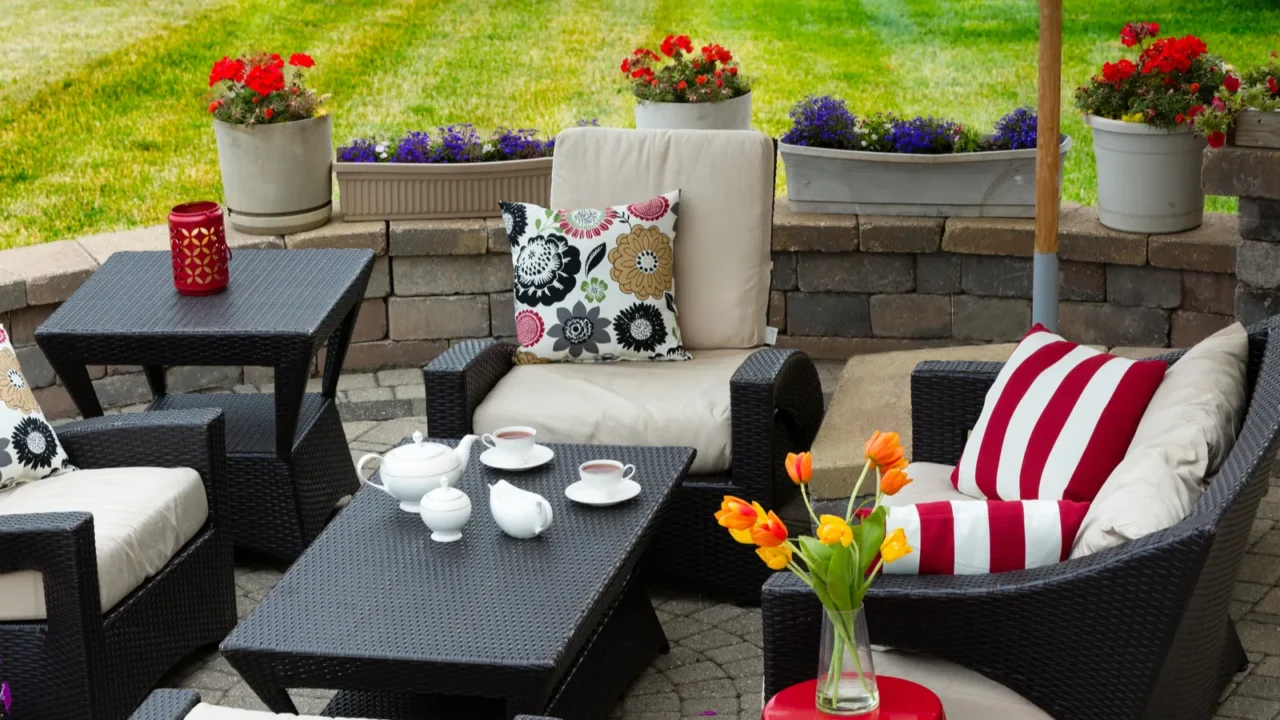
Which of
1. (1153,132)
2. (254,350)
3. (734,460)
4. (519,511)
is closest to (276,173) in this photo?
(254,350)

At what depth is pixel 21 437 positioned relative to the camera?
3.41m

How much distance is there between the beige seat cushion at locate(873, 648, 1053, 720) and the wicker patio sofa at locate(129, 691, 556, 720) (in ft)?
2.09

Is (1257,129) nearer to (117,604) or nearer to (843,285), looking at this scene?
(843,285)

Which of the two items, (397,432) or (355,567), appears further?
(397,432)

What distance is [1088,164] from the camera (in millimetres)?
7617

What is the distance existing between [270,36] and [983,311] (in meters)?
6.10

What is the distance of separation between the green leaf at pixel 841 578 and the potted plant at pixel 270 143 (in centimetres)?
346

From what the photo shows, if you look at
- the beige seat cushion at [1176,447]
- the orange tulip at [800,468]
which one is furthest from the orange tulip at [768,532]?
the beige seat cushion at [1176,447]

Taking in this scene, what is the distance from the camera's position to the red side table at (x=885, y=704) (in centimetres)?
234

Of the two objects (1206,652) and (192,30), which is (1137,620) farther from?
(192,30)

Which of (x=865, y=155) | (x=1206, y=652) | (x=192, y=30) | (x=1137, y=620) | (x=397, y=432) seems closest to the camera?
(x=1137, y=620)

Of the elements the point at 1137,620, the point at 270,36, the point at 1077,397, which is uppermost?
the point at 270,36

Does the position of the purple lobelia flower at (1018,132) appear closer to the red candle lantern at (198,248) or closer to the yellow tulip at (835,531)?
the red candle lantern at (198,248)

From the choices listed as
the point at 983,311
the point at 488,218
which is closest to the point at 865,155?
the point at 983,311
